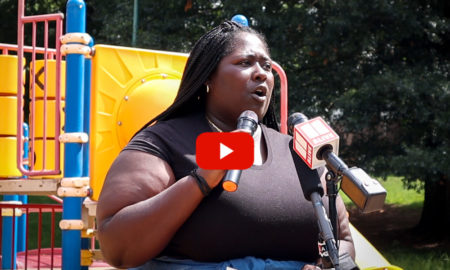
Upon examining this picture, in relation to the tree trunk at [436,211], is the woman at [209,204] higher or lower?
higher

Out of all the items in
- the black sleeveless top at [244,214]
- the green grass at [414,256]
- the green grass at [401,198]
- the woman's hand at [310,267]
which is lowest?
the green grass at [401,198]

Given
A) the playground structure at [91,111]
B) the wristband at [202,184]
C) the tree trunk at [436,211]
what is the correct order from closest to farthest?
the wristband at [202,184] → the playground structure at [91,111] → the tree trunk at [436,211]

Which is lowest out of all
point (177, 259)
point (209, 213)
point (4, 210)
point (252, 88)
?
point (4, 210)

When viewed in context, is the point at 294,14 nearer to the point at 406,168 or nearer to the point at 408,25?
the point at 408,25

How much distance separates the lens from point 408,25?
10.1 metres

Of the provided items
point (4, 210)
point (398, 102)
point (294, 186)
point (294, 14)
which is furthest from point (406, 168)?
point (294, 186)

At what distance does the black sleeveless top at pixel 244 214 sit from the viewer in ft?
7.43

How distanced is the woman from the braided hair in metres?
0.06

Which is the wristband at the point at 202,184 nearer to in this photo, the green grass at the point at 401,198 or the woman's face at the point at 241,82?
the woman's face at the point at 241,82

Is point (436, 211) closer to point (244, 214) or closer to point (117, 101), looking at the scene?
point (117, 101)

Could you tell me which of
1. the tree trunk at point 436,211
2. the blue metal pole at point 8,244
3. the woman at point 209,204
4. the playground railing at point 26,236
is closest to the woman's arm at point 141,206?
the woman at point 209,204

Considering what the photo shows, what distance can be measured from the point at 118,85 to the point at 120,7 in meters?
8.55

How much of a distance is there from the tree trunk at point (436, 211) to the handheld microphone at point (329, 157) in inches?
426

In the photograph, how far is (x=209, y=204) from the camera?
2.27m
